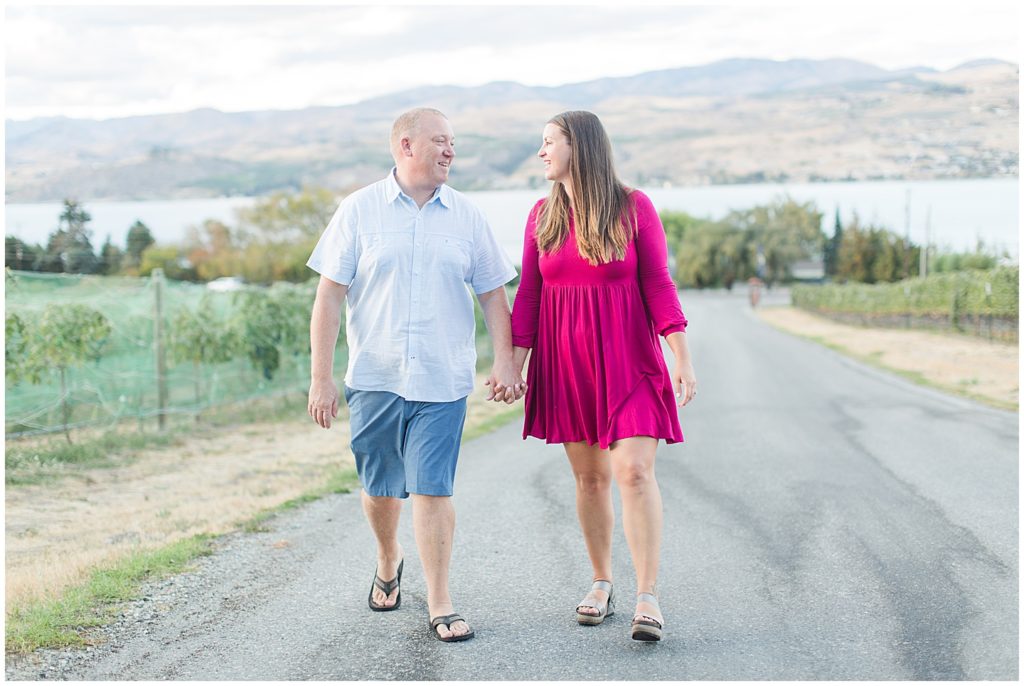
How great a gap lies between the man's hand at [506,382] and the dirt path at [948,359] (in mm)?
10838

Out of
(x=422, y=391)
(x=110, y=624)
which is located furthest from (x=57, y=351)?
(x=422, y=391)

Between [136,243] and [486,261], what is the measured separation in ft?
180

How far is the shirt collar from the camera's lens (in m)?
4.29

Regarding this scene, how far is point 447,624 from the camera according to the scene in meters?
4.09

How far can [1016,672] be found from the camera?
3.56m

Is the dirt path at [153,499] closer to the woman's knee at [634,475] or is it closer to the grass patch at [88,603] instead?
the grass patch at [88,603]

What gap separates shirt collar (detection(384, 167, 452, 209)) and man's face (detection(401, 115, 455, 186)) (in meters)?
0.05

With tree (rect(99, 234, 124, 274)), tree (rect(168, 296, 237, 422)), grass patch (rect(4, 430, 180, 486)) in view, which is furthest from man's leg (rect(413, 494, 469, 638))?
tree (rect(99, 234, 124, 274))

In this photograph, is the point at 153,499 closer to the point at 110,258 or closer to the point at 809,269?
the point at 110,258

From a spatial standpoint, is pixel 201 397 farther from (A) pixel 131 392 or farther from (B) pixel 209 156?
(B) pixel 209 156

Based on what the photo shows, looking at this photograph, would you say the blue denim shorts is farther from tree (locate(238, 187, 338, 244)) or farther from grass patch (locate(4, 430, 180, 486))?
tree (locate(238, 187, 338, 244))

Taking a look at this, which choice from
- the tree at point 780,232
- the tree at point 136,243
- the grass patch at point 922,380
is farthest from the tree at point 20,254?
the tree at point 780,232

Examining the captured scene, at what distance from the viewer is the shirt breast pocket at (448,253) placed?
428 centimetres

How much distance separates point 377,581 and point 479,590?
0.47 m
